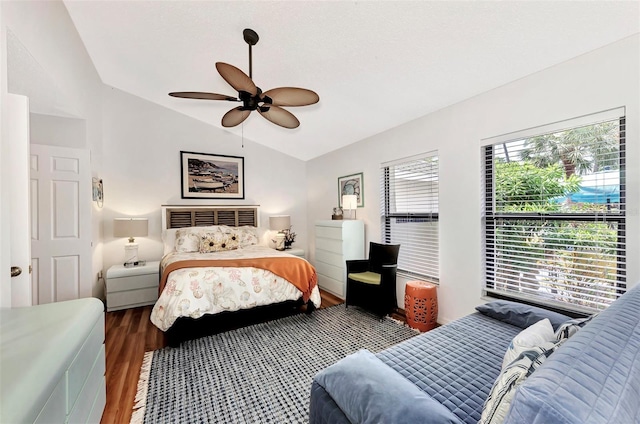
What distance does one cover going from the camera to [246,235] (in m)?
4.38

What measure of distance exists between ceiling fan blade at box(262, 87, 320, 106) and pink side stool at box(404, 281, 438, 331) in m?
2.20

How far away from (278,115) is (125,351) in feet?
8.65

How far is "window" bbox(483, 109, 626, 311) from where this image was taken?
1818 mm

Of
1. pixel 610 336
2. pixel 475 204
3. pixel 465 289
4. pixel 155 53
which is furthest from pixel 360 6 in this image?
pixel 465 289

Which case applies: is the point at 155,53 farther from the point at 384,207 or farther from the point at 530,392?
the point at 530,392

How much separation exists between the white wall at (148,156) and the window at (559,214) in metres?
3.49

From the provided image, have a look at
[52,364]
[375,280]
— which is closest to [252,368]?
[52,364]

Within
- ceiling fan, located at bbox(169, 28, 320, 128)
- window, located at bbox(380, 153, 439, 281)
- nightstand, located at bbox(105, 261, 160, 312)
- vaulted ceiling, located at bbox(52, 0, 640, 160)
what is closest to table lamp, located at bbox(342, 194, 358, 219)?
window, located at bbox(380, 153, 439, 281)

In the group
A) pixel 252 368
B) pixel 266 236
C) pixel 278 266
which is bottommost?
pixel 252 368

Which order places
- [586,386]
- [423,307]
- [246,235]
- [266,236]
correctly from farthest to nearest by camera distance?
[266,236] < [246,235] < [423,307] < [586,386]

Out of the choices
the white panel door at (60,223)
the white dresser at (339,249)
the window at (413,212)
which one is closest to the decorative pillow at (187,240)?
the white panel door at (60,223)

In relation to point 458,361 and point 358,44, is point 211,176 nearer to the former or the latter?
point 358,44

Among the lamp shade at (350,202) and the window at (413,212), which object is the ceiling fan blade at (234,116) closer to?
the lamp shade at (350,202)

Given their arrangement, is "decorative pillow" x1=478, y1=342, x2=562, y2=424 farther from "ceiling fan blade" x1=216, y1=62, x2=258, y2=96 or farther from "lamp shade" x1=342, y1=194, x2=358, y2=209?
"lamp shade" x1=342, y1=194, x2=358, y2=209
